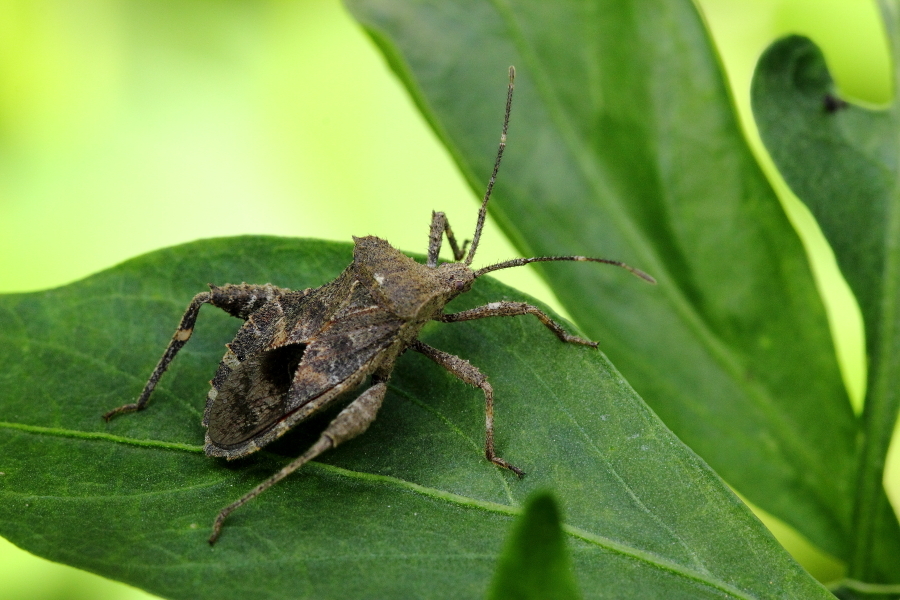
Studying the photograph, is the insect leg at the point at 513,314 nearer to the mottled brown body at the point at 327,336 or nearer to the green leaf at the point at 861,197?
the mottled brown body at the point at 327,336

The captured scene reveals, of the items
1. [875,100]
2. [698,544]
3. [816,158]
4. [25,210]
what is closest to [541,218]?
[816,158]

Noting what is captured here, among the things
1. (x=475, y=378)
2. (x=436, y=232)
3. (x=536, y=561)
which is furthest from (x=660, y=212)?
(x=536, y=561)

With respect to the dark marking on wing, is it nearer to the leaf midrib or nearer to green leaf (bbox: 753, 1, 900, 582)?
the leaf midrib

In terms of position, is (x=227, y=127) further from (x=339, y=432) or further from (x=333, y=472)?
(x=333, y=472)

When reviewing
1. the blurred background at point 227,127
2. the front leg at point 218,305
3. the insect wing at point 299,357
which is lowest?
the insect wing at point 299,357

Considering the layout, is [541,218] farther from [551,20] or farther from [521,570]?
[521,570]

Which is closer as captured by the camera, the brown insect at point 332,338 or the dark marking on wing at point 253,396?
the dark marking on wing at point 253,396

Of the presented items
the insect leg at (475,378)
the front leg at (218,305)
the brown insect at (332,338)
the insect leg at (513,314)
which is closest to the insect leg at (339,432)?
the brown insect at (332,338)
